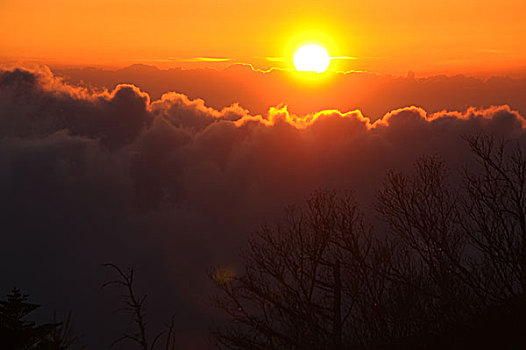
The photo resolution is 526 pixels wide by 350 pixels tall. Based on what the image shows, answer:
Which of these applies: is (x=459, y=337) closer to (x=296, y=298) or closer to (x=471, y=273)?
(x=471, y=273)

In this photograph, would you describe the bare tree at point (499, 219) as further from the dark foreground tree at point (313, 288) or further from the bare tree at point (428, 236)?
the dark foreground tree at point (313, 288)

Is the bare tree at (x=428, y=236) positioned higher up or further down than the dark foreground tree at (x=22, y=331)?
higher up

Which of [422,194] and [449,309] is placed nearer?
[449,309]

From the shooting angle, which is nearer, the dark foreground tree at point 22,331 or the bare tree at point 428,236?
the dark foreground tree at point 22,331

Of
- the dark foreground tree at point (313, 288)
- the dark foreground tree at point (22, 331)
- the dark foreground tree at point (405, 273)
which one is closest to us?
the dark foreground tree at point (22, 331)

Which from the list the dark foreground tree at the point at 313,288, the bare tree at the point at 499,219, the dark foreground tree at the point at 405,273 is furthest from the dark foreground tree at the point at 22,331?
the bare tree at the point at 499,219

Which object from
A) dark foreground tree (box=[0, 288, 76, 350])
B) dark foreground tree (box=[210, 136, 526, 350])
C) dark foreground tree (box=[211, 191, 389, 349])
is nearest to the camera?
dark foreground tree (box=[0, 288, 76, 350])

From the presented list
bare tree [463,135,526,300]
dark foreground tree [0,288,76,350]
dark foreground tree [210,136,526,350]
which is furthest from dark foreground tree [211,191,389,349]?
dark foreground tree [0,288,76,350]

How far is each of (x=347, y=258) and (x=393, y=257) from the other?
1.59 meters

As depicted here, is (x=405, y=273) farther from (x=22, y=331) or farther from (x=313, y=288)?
(x=22, y=331)

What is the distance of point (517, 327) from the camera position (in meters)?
14.3

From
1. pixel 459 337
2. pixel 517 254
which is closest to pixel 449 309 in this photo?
pixel 459 337

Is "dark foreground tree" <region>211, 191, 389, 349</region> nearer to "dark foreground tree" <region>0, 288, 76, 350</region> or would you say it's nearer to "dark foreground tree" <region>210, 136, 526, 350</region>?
"dark foreground tree" <region>210, 136, 526, 350</region>

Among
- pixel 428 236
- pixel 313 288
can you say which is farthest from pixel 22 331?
pixel 428 236
